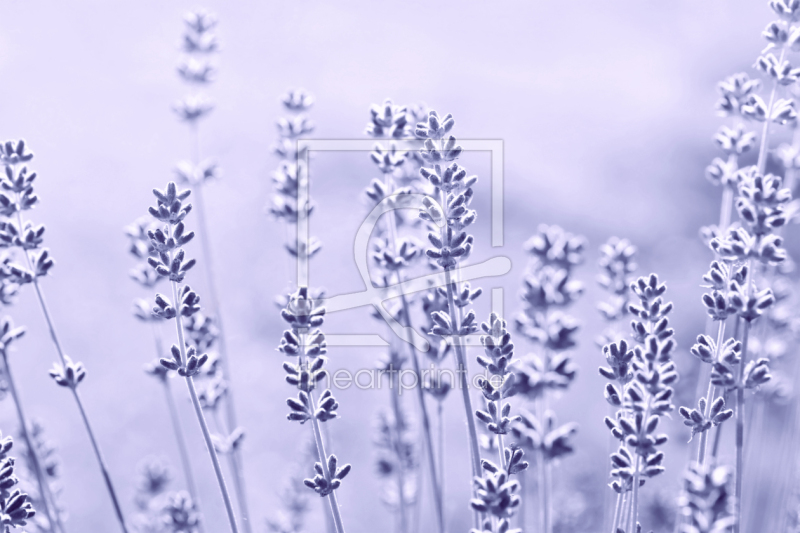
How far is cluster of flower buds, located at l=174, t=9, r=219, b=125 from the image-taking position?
83.4 inches

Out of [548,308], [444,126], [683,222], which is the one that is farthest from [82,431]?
[683,222]

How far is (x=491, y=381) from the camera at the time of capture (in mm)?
1084

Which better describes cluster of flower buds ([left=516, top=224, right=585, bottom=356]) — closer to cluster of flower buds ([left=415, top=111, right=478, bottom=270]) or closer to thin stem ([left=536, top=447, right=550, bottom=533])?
thin stem ([left=536, top=447, right=550, bottom=533])

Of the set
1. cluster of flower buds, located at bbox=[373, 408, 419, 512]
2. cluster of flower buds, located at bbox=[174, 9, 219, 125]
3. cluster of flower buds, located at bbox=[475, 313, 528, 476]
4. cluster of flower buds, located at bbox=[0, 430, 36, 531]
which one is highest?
cluster of flower buds, located at bbox=[174, 9, 219, 125]

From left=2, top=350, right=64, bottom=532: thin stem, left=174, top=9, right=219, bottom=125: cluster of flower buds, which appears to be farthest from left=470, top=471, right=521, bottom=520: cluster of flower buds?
left=174, top=9, right=219, bottom=125: cluster of flower buds

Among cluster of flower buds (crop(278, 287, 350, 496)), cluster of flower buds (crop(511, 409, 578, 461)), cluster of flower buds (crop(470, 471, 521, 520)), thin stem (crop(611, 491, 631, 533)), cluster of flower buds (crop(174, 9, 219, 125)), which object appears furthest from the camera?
cluster of flower buds (crop(174, 9, 219, 125))

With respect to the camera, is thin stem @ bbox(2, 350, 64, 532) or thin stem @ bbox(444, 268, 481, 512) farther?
thin stem @ bbox(2, 350, 64, 532)

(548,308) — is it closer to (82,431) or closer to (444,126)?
(444,126)

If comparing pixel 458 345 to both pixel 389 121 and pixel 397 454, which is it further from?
pixel 397 454

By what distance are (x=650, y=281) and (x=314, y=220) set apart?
229 centimetres

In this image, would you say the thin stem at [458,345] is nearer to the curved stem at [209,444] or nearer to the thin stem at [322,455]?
the thin stem at [322,455]

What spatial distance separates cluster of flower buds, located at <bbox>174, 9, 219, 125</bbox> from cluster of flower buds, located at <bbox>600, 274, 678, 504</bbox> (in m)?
1.52

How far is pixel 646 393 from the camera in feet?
Result: 3.38

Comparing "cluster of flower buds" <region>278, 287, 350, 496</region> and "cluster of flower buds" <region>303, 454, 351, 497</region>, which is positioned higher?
"cluster of flower buds" <region>278, 287, 350, 496</region>
